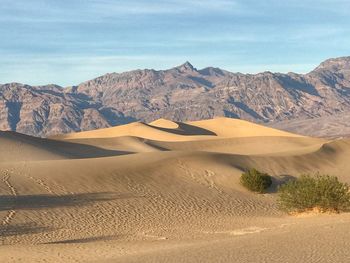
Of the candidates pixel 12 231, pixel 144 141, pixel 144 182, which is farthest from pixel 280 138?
pixel 12 231

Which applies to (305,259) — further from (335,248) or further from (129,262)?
(129,262)

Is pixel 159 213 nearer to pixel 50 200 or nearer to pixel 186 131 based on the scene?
pixel 50 200

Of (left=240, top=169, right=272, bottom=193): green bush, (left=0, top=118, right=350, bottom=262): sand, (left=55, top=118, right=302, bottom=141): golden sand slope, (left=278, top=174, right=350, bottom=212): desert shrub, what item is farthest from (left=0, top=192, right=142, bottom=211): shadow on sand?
(left=55, top=118, right=302, bottom=141): golden sand slope

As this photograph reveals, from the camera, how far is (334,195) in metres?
23.8

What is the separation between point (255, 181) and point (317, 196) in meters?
7.64

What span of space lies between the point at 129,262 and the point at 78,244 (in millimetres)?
4857

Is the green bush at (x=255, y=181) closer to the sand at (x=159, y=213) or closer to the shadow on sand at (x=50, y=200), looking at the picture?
the sand at (x=159, y=213)

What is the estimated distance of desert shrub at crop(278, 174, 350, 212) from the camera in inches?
933

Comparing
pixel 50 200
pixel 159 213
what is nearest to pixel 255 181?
pixel 159 213

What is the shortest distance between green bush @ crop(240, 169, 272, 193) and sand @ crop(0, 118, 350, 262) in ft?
1.81

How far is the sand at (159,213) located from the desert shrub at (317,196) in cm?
87

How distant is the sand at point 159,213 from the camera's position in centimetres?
1433

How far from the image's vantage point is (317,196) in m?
24.0

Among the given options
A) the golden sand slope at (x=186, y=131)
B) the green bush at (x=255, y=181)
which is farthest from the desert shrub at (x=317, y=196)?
the golden sand slope at (x=186, y=131)
